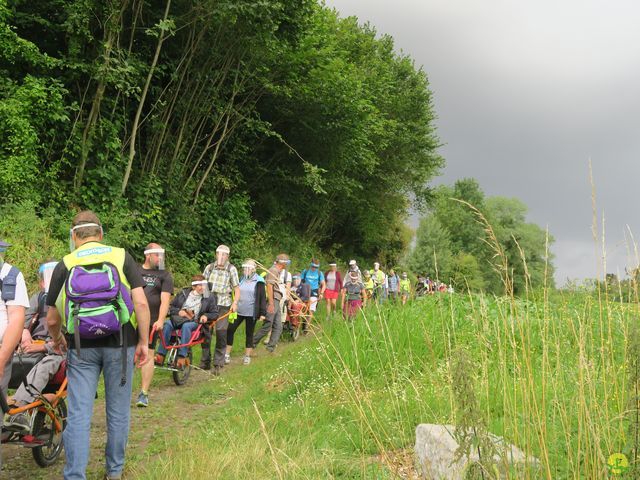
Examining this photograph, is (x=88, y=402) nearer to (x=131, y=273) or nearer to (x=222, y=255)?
(x=131, y=273)

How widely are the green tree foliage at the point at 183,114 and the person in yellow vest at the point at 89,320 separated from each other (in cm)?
903

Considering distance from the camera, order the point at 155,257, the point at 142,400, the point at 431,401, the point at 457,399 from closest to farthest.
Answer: the point at 457,399 < the point at 431,401 < the point at 142,400 < the point at 155,257

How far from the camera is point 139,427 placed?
250 inches

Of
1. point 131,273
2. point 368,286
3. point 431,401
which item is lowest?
point 431,401

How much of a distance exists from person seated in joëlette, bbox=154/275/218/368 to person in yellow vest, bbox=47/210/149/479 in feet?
15.8

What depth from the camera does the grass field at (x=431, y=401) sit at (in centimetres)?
264

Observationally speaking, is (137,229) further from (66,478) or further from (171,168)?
(66,478)

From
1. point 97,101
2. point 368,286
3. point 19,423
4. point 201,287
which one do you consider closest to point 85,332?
point 19,423

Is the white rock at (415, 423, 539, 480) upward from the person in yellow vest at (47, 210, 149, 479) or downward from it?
downward

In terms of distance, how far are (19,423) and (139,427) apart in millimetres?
1858

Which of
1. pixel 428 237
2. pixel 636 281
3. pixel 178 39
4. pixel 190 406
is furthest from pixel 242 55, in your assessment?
pixel 428 237

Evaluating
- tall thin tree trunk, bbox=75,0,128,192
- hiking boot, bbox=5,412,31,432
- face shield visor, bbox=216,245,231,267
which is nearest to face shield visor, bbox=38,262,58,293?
hiking boot, bbox=5,412,31,432

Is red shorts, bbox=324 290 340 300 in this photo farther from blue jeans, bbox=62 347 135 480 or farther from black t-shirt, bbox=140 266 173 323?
blue jeans, bbox=62 347 135 480

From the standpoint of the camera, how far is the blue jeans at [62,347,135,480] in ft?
12.9
